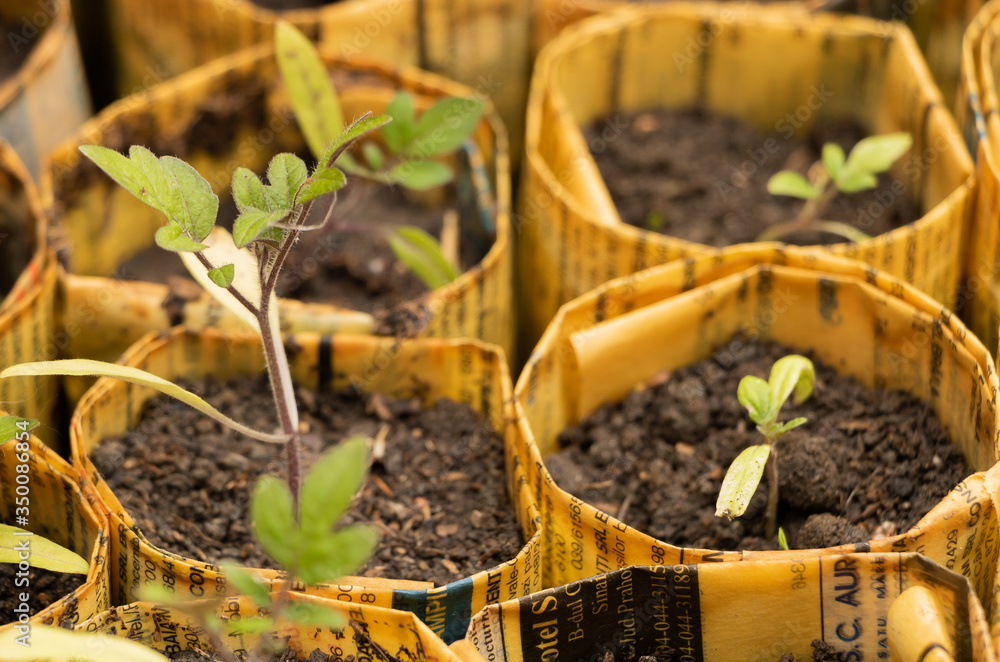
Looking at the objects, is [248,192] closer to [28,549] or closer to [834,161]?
[28,549]

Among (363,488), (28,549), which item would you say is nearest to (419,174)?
(363,488)

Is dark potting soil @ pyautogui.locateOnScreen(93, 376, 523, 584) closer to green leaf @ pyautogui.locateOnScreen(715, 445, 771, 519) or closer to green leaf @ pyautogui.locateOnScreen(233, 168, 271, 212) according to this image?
green leaf @ pyautogui.locateOnScreen(715, 445, 771, 519)

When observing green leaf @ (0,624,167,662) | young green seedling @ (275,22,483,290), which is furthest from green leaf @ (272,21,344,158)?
green leaf @ (0,624,167,662)

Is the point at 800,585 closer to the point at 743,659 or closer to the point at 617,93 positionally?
the point at 743,659

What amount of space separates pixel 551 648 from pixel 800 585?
206 mm

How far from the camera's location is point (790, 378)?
2.97 feet

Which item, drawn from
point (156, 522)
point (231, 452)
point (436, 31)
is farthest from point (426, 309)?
point (436, 31)

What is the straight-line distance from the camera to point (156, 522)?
93 centimetres

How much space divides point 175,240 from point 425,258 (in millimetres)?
527

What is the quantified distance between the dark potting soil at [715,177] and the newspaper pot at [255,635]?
2.53 feet

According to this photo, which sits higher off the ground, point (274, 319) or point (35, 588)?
point (274, 319)

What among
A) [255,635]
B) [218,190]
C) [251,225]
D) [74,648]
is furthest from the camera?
[218,190]

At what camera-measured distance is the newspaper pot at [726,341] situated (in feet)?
2.95

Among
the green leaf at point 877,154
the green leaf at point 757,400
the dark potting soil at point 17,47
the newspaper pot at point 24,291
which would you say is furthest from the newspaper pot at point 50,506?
the dark potting soil at point 17,47
